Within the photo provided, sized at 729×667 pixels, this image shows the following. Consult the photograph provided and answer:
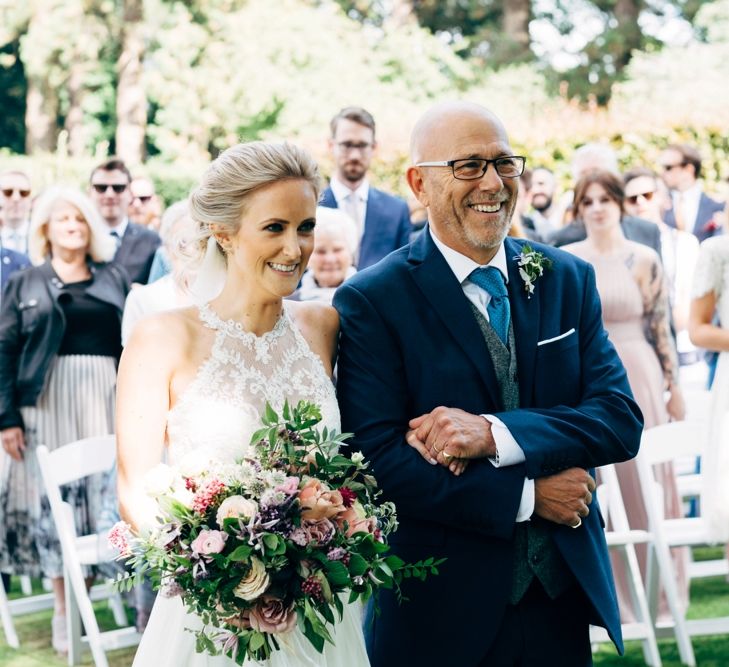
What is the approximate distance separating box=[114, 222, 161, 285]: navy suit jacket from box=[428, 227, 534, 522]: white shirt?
606cm

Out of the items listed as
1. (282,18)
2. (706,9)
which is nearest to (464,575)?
(282,18)

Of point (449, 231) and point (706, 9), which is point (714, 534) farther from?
point (706, 9)

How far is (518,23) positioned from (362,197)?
22.5 metres

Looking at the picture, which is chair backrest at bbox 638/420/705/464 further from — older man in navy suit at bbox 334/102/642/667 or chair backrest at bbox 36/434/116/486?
older man in navy suit at bbox 334/102/642/667

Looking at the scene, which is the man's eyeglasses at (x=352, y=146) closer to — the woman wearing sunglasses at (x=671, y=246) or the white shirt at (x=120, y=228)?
the woman wearing sunglasses at (x=671, y=246)

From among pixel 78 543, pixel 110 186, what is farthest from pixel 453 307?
pixel 110 186

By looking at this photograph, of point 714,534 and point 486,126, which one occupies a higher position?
point 486,126

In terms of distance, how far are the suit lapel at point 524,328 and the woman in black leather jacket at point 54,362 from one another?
179 inches

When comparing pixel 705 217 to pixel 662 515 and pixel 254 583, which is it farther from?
pixel 254 583

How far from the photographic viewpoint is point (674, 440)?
22.5 feet

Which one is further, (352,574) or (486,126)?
(486,126)

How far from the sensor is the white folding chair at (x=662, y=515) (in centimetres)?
661

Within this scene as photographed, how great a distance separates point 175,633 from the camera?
12.2ft

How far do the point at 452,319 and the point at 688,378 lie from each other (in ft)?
23.1
